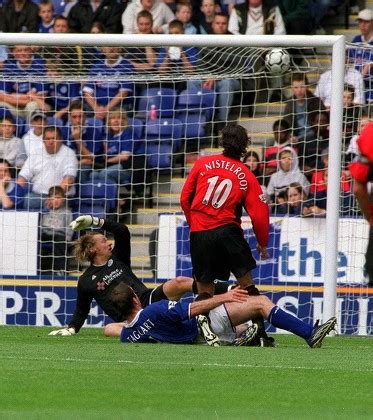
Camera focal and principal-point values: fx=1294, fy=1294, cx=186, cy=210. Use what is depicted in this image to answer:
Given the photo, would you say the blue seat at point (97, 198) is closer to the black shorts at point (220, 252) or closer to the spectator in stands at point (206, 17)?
the spectator in stands at point (206, 17)

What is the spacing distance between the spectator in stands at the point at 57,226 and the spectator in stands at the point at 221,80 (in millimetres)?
2155

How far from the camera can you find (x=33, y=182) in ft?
51.5

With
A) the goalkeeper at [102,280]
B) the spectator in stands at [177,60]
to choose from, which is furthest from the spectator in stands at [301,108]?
the goalkeeper at [102,280]

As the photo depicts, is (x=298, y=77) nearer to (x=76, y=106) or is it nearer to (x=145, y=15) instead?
(x=76, y=106)

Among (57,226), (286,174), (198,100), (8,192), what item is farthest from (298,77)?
(8,192)

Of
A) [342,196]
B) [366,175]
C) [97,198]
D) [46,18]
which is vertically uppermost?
[46,18]

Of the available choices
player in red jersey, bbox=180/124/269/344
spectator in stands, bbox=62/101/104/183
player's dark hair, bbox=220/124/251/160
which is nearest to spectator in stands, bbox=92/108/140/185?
spectator in stands, bbox=62/101/104/183

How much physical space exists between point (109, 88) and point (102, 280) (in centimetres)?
415

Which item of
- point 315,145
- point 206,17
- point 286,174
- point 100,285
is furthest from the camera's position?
point 206,17

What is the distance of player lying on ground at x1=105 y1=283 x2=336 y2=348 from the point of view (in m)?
10.8

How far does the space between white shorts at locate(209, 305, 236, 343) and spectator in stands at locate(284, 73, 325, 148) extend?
14.6ft

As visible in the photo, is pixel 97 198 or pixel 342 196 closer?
pixel 342 196

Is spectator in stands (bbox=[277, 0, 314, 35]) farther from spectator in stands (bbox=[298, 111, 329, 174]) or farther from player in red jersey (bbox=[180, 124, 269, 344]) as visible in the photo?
player in red jersey (bbox=[180, 124, 269, 344])

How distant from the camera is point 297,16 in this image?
18.3 m
